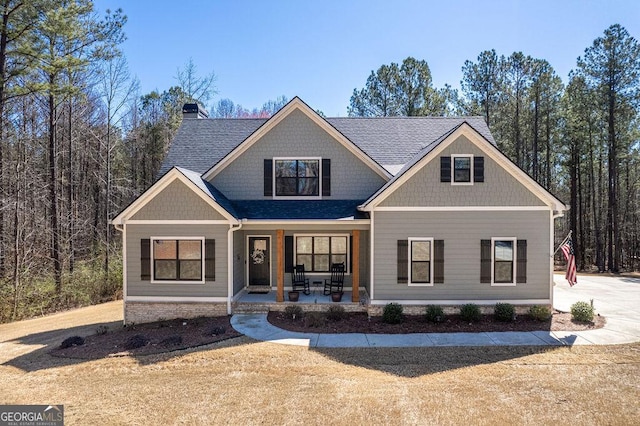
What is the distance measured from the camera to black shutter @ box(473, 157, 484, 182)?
1170cm

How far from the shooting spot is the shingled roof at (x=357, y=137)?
15383mm

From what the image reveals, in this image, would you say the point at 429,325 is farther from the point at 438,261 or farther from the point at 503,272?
the point at 503,272

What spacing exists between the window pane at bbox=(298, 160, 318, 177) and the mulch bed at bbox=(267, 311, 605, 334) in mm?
5621

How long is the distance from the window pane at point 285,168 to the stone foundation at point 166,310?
5415 mm

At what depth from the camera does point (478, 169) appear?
11.7m

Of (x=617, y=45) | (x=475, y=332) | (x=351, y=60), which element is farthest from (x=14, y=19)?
(x=617, y=45)

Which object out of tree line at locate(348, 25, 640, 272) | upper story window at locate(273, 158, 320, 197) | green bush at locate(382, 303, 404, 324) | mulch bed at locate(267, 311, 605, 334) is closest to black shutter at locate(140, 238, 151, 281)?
mulch bed at locate(267, 311, 605, 334)

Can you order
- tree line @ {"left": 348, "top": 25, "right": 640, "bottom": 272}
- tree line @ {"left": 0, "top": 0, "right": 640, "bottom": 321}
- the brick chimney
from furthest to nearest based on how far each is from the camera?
tree line @ {"left": 348, "top": 25, "right": 640, "bottom": 272} < the brick chimney < tree line @ {"left": 0, "top": 0, "right": 640, "bottom": 321}

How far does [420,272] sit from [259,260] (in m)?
6.32

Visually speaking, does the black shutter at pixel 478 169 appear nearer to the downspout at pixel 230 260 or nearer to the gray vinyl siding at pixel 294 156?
the gray vinyl siding at pixel 294 156

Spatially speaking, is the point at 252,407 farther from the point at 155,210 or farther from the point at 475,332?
the point at 155,210

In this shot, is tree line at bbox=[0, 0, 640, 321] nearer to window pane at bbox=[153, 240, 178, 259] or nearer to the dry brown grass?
window pane at bbox=[153, 240, 178, 259]

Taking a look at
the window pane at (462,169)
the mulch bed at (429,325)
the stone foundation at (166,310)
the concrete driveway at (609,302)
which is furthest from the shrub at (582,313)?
the stone foundation at (166,310)

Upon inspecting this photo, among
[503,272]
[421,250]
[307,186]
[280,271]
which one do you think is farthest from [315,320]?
[503,272]
